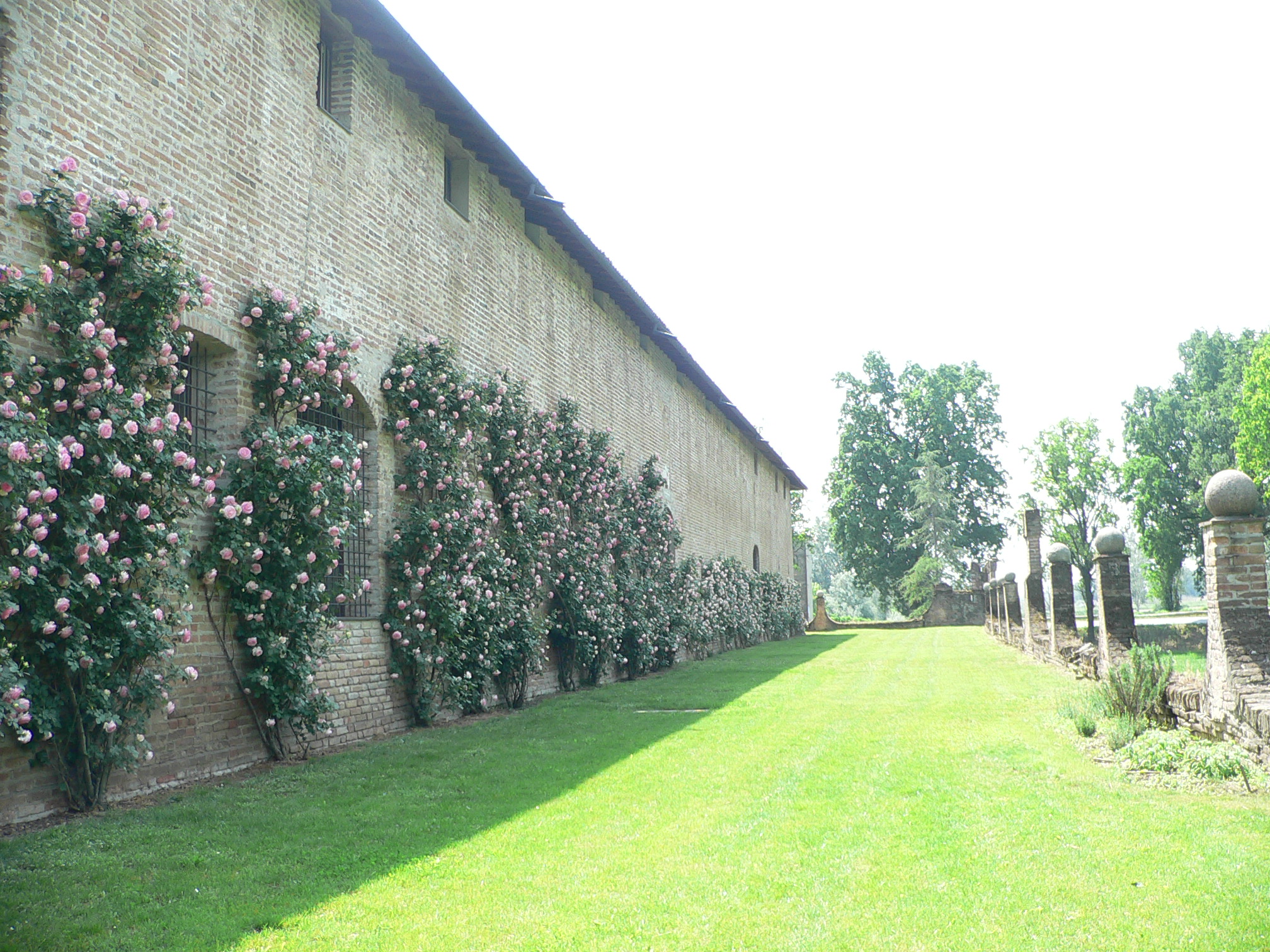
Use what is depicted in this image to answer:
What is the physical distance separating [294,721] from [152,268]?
356cm

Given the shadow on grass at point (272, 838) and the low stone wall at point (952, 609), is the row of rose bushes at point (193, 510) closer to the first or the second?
the shadow on grass at point (272, 838)

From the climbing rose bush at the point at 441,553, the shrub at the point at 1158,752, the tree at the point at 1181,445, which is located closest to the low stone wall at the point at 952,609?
A: the tree at the point at 1181,445

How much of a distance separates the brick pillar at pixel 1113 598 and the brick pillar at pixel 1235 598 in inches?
150

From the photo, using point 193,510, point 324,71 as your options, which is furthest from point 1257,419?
point 193,510

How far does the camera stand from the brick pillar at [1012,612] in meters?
20.1

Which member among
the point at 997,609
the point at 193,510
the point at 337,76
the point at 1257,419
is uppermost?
the point at 337,76

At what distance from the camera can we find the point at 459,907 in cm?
386

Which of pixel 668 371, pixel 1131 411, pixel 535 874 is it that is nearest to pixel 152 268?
pixel 535 874

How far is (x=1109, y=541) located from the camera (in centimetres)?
1082

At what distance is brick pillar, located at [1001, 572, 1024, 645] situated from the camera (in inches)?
793

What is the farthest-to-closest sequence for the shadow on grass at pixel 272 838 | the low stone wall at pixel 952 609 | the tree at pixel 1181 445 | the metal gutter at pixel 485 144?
the tree at pixel 1181 445 → the low stone wall at pixel 952 609 → the metal gutter at pixel 485 144 → the shadow on grass at pixel 272 838

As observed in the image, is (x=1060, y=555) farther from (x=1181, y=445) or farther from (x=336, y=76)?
(x=1181, y=445)

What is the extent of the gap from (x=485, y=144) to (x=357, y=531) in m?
5.16

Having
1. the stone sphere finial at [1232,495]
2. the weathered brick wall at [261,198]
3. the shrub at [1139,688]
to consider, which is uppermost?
the weathered brick wall at [261,198]
